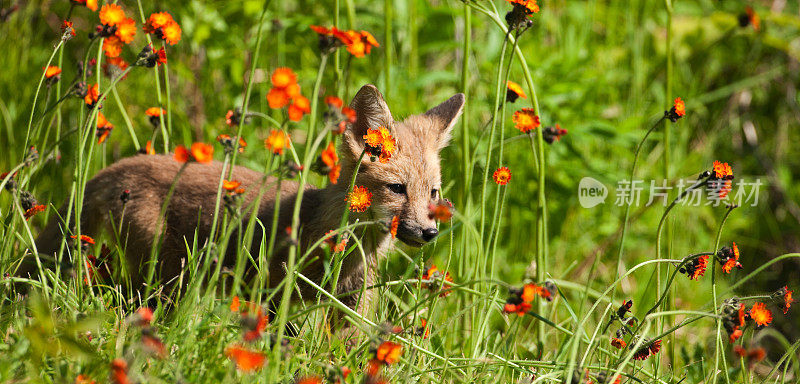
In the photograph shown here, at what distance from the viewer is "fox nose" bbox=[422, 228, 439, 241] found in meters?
3.00

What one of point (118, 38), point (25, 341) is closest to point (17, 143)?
point (118, 38)

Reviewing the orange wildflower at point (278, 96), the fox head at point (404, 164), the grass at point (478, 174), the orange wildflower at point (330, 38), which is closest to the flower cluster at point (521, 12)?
the grass at point (478, 174)

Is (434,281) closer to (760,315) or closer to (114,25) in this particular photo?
(760,315)

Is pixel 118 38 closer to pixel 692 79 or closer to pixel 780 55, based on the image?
pixel 692 79

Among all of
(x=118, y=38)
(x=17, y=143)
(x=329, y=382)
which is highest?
(x=118, y=38)

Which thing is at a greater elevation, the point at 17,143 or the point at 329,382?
the point at 17,143

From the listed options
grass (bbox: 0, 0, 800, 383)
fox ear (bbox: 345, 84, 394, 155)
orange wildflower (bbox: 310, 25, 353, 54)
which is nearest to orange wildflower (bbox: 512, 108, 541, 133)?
grass (bbox: 0, 0, 800, 383)

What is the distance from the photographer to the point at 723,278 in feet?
18.7

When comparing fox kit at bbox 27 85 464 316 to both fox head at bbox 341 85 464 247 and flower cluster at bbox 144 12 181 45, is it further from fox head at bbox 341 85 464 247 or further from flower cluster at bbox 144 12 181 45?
flower cluster at bbox 144 12 181 45

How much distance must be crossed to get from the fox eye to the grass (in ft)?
0.70

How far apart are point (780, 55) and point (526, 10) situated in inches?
197

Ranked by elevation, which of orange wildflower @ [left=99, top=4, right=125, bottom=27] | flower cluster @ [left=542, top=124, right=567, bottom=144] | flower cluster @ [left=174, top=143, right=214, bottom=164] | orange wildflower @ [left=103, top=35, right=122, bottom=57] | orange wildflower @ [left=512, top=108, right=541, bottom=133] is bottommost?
flower cluster @ [left=174, top=143, right=214, bottom=164]

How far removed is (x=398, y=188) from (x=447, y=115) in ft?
Result: 1.65

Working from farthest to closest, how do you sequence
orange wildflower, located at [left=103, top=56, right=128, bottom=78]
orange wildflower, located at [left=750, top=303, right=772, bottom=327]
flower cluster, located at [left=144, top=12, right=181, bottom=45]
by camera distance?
1. orange wildflower, located at [left=103, top=56, right=128, bottom=78]
2. flower cluster, located at [left=144, top=12, right=181, bottom=45]
3. orange wildflower, located at [left=750, top=303, right=772, bottom=327]
